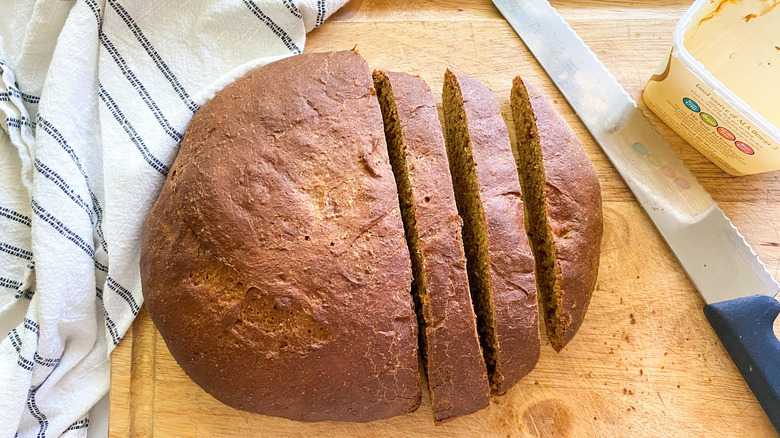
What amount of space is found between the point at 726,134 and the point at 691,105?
0.18 metres

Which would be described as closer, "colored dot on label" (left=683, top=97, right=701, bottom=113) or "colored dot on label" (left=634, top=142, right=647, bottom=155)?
"colored dot on label" (left=683, top=97, right=701, bottom=113)

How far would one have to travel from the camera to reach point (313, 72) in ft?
6.62

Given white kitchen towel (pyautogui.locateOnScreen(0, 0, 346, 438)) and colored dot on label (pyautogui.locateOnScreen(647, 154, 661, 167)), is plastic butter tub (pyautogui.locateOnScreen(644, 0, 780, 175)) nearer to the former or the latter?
colored dot on label (pyautogui.locateOnScreen(647, 154, 661, 167))

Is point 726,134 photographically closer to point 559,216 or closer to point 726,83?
point 726,83

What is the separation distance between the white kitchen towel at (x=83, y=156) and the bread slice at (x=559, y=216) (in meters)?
1.20

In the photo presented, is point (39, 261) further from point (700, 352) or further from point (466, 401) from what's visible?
point (700, 352)

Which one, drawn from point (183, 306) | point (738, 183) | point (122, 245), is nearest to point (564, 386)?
point (738, 183)

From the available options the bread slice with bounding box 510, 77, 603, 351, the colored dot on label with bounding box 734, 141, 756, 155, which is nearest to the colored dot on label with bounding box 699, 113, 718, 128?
the colored dot on label with bounding box 734, 141, 756, 155

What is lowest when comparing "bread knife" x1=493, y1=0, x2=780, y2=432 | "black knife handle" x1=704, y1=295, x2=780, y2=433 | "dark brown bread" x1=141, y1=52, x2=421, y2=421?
"black knife handle" x1=704, y1=295, x2=780, y2=433

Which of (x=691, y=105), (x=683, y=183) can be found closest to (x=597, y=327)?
(x=683, y=183)

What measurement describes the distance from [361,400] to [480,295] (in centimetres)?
60

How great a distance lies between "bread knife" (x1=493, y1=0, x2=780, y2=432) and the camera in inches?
85.2

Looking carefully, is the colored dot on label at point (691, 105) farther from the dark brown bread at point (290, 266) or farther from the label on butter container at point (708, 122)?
the dark brown bread at point (290, 266)

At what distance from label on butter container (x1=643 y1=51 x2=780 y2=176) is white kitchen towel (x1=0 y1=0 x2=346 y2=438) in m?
1.63
